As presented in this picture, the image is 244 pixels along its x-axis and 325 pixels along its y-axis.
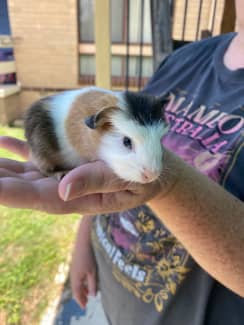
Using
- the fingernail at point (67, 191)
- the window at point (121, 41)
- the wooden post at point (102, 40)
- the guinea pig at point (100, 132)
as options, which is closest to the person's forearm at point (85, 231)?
the guinea pig at point (100, 132)

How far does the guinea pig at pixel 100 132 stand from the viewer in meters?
0.66

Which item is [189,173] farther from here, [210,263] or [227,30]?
[227,30]

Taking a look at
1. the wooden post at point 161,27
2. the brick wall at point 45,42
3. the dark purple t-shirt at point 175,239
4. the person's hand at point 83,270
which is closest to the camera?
the dark purple t-shirt at point 175,239

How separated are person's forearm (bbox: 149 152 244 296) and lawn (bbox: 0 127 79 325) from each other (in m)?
1.18

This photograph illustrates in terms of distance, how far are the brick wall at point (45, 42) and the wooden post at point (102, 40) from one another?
1905mm

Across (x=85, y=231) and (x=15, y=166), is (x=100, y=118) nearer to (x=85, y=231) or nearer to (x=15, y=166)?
(x=15, y=166)

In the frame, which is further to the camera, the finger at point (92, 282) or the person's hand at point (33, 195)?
the finger at point (92, 282)

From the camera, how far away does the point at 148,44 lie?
11.0 feet

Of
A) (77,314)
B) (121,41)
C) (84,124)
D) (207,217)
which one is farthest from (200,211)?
(121,41)

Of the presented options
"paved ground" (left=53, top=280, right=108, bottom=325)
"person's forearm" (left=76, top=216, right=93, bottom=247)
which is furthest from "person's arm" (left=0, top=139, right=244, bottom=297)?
"paved ground" (left=53, top=280, right=108, bottom=325)

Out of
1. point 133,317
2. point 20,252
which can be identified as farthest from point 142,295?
point 20,252

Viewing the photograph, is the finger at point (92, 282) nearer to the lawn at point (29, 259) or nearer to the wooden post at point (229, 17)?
the lawn at point (29, 259)

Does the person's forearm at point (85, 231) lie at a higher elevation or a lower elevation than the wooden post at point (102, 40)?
lower

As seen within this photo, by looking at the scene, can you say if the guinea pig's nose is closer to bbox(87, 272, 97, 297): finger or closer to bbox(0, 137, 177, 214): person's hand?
bbox(0, 137, 177, 214): person's hand
